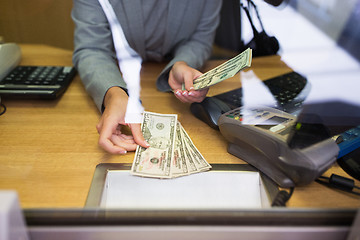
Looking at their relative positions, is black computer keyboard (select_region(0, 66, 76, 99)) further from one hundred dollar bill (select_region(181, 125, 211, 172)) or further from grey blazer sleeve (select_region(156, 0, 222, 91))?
one hundred dollar bill (select_region(181, 125, 211, 172))

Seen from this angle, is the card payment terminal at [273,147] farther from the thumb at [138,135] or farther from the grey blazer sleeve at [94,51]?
the grey blazer sleeve at [94,51]

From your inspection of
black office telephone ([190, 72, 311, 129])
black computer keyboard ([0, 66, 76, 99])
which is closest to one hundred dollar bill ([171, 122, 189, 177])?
black office telephone ([190, 72, 311, 129])

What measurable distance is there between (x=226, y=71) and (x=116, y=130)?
0.98 ft

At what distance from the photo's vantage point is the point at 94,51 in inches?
38.0

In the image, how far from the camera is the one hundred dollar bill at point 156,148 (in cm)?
62

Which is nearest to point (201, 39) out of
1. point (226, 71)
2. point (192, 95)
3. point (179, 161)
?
point (192, 95)

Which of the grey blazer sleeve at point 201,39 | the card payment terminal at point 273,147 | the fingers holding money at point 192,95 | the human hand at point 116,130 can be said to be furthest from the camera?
the grey blazer sleeve at point 201,39

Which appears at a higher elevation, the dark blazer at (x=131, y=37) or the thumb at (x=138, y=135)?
the dark blazer at (x=131, y=37)

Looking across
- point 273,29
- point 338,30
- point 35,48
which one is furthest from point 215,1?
point 35,48

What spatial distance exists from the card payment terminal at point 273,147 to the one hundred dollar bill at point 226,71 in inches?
3.5

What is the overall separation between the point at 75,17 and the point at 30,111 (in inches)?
13.6

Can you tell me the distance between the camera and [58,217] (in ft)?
1.50

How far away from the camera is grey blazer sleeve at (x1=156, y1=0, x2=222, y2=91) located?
99cm

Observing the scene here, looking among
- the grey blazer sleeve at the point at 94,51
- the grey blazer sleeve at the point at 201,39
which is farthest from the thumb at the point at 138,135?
the grey blazer sleeve at the point at 201,39
